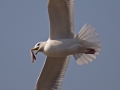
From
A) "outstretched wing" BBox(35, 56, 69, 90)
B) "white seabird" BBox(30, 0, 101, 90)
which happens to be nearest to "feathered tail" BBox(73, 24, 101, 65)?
"white seabird" BBox(30, 0, 101, 90)

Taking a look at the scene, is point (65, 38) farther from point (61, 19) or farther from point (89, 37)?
point (89, 37)

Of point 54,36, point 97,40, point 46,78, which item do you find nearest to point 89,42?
point 97,40

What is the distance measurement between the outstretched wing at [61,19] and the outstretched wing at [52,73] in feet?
2.37

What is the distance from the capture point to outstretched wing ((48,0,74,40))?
7.69 metres

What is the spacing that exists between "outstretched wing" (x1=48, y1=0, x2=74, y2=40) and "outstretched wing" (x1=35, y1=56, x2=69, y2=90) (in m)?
0.72

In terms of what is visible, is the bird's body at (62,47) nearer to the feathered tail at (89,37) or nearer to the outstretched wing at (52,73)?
the feathered tail at (89,37)

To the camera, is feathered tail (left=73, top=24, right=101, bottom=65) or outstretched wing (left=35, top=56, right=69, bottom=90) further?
outstretched wing (left=35, top=56, right=69, bottom=90)

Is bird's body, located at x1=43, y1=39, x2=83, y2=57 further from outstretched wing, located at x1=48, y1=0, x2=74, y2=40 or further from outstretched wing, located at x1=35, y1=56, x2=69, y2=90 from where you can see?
outstretched wing, located at x1=35, y1=56, x2=69, y2=90

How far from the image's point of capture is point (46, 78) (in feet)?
28.1

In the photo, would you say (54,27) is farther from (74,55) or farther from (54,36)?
(74,55)

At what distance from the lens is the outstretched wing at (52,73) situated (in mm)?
8469

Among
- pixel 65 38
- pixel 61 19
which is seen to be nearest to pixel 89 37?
pixel 65 38

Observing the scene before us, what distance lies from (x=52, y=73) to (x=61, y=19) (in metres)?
1.28

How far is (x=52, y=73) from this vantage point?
8.60 meters
